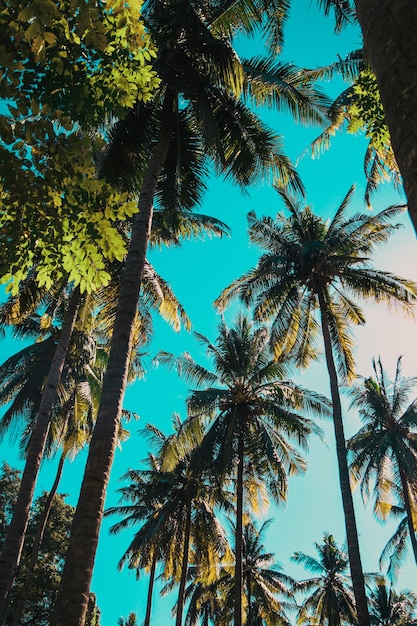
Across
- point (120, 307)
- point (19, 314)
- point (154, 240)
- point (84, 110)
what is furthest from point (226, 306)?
point (84, 110)

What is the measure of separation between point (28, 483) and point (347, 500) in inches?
315

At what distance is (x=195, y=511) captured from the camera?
2214 centimetres

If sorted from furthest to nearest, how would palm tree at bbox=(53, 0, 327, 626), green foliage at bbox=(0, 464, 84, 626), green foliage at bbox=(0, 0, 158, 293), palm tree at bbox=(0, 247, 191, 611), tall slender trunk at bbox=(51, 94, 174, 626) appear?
green foliage at bbox=(0, 464, 84, 626) → palm tree at bbox=(0, 247, 191, 611) → palm tree at bbox=(53, 0, 327, 626) → tall slender trunk at bbox=(51, 94, 174, 626) → green foliage at bbox=(0, 0, 158, 293)

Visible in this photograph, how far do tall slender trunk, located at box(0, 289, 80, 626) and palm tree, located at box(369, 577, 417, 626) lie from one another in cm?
3041

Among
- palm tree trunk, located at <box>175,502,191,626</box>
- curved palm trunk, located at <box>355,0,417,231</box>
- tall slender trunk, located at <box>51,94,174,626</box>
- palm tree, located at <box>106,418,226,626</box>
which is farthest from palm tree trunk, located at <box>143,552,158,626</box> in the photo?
curved palm trunk, located at <box>355,0,417,231</box>

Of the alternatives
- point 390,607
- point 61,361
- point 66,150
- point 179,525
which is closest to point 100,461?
point 66,150

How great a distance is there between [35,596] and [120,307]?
22923 millimetres

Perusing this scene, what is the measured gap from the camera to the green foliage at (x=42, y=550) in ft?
77.1

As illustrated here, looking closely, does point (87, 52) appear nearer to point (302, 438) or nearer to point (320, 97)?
point (320, 97)

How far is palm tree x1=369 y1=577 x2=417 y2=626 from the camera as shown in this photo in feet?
111

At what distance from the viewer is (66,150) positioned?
395cm

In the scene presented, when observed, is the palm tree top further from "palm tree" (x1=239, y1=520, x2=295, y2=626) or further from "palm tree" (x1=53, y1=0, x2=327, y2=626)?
"palm tree" (x1=239, y1=520, x2=295, y2=626)

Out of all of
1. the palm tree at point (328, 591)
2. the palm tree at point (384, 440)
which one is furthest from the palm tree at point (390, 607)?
the palm tree at point (384, 440)

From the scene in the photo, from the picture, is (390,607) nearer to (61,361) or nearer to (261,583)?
(261,583)
